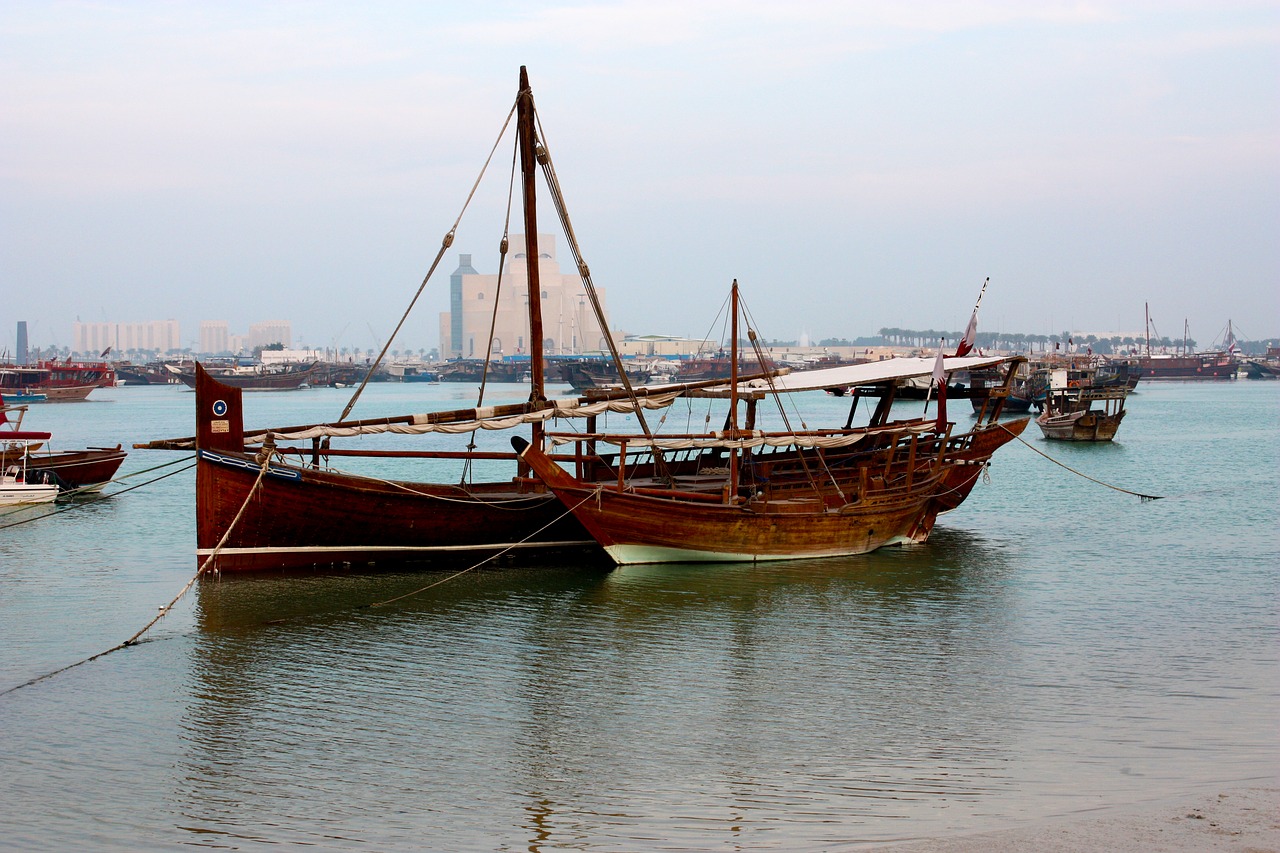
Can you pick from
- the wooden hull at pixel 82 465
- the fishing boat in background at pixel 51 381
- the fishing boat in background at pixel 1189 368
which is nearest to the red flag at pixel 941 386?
the wooden hull at pixel 82 465

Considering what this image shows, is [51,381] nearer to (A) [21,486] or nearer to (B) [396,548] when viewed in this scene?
(A) [21,486]

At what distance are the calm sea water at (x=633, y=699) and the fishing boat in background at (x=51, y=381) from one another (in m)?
85.2

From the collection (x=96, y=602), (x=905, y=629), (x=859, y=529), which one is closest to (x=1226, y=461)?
(x=859, y=529)

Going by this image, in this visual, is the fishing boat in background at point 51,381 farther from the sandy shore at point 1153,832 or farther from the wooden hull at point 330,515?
the sandy shore at point 1153,832

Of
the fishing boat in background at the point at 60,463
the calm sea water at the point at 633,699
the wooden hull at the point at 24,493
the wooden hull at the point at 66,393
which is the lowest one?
the calm sea water at the point at 633,699

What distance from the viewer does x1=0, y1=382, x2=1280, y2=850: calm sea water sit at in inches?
369

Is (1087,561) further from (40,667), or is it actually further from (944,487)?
(40,667)

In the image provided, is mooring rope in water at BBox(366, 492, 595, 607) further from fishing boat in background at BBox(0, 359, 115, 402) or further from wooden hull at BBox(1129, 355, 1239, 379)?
wooden hull at BBox(1129, 355, 1239, 379)

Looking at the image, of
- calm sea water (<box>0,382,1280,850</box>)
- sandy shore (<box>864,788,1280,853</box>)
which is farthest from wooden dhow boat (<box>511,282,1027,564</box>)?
sandy shore (<box>864,788,1280,853</box>)

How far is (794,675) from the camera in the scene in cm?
1377

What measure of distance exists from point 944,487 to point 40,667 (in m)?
16.1

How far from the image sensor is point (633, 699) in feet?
41.6

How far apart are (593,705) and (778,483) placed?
33.6 ft

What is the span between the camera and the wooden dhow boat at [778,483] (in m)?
18.8
